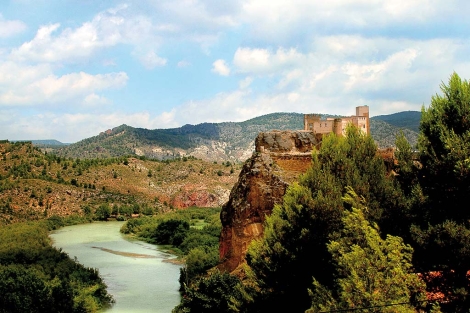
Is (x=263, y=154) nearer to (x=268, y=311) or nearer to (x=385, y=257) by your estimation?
(x=268, y=311)

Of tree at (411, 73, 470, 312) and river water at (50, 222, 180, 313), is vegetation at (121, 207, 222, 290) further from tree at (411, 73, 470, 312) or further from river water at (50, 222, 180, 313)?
tree at (411, 73, 470, 312)

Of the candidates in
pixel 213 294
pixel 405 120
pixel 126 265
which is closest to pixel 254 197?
pixel 213 294

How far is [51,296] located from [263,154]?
15649 mm

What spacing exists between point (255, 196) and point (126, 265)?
29.5 meters

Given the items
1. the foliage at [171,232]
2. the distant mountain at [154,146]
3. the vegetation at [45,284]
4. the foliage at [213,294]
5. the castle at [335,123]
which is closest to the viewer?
the foliage at [213,294]

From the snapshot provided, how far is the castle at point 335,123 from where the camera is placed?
2966 cm

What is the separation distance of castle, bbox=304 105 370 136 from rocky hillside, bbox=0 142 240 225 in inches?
2082

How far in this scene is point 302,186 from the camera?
718 inches

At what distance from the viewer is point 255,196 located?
23594 mm

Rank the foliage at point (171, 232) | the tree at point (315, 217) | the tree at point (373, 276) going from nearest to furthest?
the tree at point (373, 276) < the tree at point (315, 217) < the foliage at point (171, 232)

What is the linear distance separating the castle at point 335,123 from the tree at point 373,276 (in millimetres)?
14584

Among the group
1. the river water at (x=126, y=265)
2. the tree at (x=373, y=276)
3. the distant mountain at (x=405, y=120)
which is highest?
the distant mountain at (x=405, y=120)

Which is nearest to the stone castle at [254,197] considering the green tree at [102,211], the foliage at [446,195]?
the foliage at [446,195]

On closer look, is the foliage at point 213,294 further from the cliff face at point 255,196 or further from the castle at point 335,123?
the castle at point 335,123
